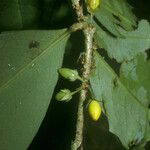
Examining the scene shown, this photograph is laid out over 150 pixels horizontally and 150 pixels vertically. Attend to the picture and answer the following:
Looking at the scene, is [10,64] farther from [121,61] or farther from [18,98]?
[121,61]

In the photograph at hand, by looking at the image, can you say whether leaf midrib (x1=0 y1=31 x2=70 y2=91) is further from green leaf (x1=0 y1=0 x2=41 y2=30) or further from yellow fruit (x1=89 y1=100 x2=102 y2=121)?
green leaf (x1=0 y1=0 x2=41 y2=30)

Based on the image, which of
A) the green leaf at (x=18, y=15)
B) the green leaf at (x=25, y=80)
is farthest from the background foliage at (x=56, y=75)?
the green leaf at (x=18, y=15)

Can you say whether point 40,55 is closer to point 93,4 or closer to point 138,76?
point 93,4

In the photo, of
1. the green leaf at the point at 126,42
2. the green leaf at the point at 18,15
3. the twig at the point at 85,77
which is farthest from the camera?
the green leaf at the point at 18,15

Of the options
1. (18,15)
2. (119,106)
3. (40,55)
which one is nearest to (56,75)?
(40,55)

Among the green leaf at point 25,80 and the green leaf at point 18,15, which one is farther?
the green leaf at point 18,15

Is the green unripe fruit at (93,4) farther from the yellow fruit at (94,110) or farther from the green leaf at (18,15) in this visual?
the green leaf at (18,15)
